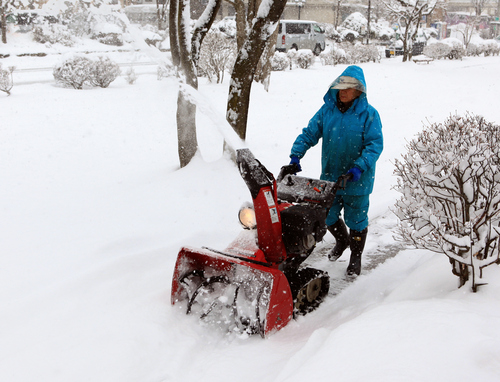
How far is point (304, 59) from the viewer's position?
70.5 feet

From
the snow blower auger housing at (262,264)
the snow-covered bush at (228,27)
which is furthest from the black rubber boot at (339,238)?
the snow-covered bush at (228,27)

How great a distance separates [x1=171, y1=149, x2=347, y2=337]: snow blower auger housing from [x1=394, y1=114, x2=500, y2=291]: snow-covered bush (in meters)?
0.64

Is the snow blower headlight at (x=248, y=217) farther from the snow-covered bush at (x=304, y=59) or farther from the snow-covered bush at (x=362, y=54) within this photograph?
the snow-covered bush at (x=362, y=54)

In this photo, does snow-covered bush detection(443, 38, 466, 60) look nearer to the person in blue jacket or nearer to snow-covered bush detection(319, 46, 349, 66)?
snow-covered bush detection(319, 46, 349, 66)

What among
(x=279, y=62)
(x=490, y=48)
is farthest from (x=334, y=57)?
(x=490, y=48)

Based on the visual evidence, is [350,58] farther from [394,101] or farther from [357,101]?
[357,101]

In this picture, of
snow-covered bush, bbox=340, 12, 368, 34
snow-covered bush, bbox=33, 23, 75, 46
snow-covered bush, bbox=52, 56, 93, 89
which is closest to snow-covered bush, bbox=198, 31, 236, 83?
snow-covered bush, bbox=52, 56, 93, 89

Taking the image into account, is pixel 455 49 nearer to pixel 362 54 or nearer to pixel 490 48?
pixel 362 54

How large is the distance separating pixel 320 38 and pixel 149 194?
25.9 metres

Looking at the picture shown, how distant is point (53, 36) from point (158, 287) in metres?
24.8

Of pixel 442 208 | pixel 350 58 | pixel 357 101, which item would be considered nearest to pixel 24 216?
pixel 357 101

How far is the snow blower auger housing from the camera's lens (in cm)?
306

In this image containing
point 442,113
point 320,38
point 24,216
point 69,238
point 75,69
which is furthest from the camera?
point 320,38

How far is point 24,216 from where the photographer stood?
5.18 meters
